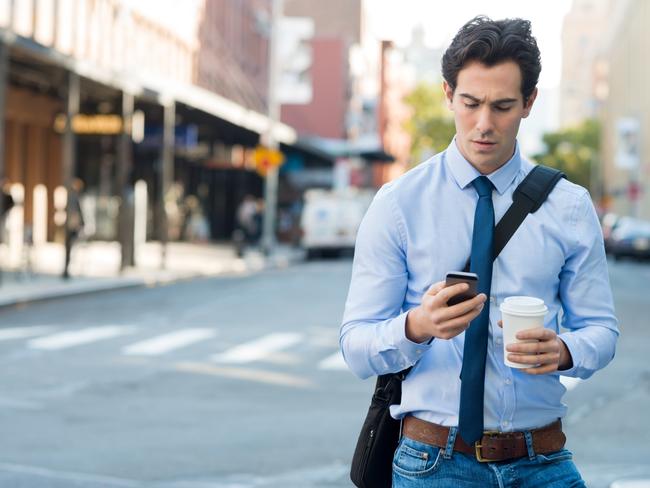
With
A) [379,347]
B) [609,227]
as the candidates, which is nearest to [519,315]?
[379,347]

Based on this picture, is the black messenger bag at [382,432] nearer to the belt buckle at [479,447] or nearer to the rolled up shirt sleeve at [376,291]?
the rolled up shirt sleeve at [376,291]

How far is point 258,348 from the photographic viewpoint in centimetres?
1448

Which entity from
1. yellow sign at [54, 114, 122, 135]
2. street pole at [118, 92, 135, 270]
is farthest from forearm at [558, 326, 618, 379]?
yellow sign at [54, 114, 122, 135]

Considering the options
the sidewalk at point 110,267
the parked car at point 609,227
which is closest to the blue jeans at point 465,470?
the sidewalk at point 110,267

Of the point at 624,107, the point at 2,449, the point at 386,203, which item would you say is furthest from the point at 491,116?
the point at 624,107

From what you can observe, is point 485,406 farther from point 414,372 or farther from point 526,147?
point 526,147

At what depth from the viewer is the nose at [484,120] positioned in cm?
304

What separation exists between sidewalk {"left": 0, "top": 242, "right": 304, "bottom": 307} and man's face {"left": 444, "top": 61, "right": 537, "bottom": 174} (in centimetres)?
1728

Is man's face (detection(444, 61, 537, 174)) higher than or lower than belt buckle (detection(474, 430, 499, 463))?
higher

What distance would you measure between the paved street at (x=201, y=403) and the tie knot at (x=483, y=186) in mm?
4588

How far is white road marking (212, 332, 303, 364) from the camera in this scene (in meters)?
13.5

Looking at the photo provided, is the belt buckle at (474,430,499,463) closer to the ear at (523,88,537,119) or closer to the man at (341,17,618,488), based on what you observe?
the man at (341,17,618,488)

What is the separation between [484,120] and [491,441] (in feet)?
2.51

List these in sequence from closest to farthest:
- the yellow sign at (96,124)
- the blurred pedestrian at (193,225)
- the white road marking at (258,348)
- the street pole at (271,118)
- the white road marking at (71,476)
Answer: the white road marking at (71,476)
the white road marking at (258,348)
the yellow sign at (96,124)
the street pole at (271,118)
the blurred pedestrian at (193,225)
